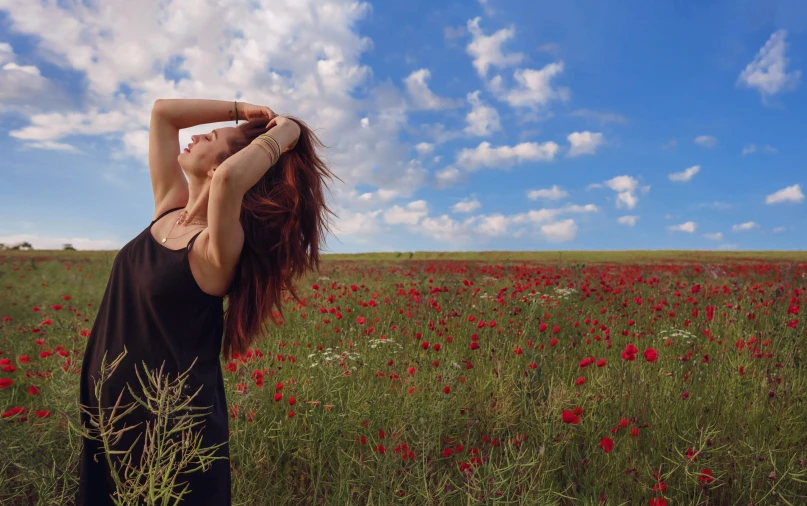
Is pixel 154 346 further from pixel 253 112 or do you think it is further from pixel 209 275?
pixel 253 112

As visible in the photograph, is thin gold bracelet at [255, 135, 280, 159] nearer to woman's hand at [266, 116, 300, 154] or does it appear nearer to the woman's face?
woman's hand at [266, 116, 300, 154]

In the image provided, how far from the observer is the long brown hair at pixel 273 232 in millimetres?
2324

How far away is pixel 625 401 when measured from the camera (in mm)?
3449

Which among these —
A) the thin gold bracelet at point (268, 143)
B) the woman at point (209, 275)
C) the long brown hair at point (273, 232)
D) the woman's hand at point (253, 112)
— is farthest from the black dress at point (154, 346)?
the woman's hand at point (253, 112)

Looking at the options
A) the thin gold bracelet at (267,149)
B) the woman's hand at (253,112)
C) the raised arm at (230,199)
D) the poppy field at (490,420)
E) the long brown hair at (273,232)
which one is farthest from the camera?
the woman's hand at (253,112)

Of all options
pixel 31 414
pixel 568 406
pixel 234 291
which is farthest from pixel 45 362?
pixel 568 406

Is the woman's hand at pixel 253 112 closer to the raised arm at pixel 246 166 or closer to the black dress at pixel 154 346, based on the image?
the raised arm at pixel 246 166

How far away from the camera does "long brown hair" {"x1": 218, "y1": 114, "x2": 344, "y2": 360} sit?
2.32 m

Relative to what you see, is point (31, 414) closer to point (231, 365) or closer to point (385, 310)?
point (231, 365)

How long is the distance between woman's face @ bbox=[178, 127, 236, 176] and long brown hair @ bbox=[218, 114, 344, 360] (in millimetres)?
34

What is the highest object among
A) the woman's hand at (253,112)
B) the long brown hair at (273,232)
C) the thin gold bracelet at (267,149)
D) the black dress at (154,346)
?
the woman's hand at (253,112)

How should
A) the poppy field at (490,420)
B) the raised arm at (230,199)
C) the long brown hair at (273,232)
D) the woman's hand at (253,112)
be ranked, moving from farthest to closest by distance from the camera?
the woman's hand at (253,112) → the poppy field at (490,420) → the long brown hair at (273,232) → the raised arm at (230,199)

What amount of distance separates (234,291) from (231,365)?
1.96 meters

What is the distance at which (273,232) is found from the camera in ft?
7.76
